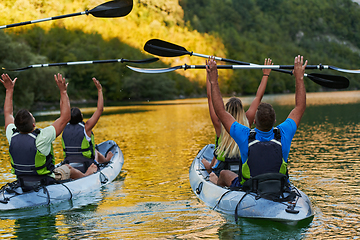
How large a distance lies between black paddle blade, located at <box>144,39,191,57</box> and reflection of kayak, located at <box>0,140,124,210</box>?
3.17 m

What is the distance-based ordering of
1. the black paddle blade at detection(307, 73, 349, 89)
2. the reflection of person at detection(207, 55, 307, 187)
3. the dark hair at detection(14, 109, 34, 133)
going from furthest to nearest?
the black paddle blade at detection(307, 73, 349, 89)
the dark hair at detection(14, 109, 34, 133)
the reflection of person at detection(207, 55, 307, 187)

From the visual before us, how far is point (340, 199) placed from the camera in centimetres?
732

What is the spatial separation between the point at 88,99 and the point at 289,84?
7145cm

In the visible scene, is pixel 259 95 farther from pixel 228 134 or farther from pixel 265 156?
pixel 265 156

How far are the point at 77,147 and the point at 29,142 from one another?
7.70 ft

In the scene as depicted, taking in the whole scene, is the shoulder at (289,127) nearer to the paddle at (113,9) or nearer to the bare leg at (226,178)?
the bare leg at (226,178)

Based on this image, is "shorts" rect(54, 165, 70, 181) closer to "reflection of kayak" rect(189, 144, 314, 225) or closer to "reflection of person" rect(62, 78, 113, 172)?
"reflection of person" rect(62, 78, 113, 172)

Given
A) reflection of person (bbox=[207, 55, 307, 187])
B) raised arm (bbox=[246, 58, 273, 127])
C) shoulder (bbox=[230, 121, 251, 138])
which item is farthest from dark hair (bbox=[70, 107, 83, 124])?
shoulder (bbox=[230, 121, 251, 138])

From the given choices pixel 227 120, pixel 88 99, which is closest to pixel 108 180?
pixel 227 120

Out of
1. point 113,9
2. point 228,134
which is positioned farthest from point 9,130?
point 228,134

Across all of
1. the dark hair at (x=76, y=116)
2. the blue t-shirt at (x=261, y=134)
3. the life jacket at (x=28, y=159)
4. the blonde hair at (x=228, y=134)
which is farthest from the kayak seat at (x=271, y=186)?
the dark hair at (x=76, y=116)

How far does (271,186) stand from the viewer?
5.52 metres

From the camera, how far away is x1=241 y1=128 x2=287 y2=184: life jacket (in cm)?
534

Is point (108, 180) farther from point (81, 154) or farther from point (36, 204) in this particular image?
point (36, 204)
